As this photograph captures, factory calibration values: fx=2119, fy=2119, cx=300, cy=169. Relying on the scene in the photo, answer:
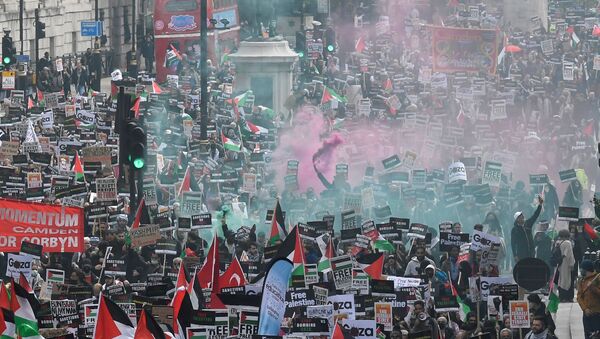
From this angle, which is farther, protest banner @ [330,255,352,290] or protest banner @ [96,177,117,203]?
protest banner @ [96,177,117,203]

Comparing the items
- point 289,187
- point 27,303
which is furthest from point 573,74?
point 27,303

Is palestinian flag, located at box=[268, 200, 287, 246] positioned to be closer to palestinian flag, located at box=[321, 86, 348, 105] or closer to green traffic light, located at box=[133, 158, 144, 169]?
green traffic light, located at box=[133, 158, 144, 169]

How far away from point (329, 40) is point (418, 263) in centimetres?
3426

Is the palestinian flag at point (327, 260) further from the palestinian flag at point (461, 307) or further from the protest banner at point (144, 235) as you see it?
the protest banner at point (144, 235)

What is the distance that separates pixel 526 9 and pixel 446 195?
42150 mm

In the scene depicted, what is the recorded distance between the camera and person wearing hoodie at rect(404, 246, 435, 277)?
23406 mm

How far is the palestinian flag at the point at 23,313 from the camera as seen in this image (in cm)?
1784

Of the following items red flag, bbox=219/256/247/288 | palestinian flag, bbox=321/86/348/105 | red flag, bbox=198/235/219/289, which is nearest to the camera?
red flag, bbox=219/256/247/288

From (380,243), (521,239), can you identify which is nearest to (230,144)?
(521,239)

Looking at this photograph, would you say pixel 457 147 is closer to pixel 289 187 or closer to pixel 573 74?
pixel 289 187

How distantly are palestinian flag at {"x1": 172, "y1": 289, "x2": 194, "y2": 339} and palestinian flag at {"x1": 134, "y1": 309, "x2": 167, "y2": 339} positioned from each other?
163 centimetres

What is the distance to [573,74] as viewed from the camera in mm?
45219

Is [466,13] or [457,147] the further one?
[466,13]

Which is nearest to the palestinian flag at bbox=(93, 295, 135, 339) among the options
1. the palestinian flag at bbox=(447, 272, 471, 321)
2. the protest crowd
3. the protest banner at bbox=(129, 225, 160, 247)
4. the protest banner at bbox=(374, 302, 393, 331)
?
the protest crowd
